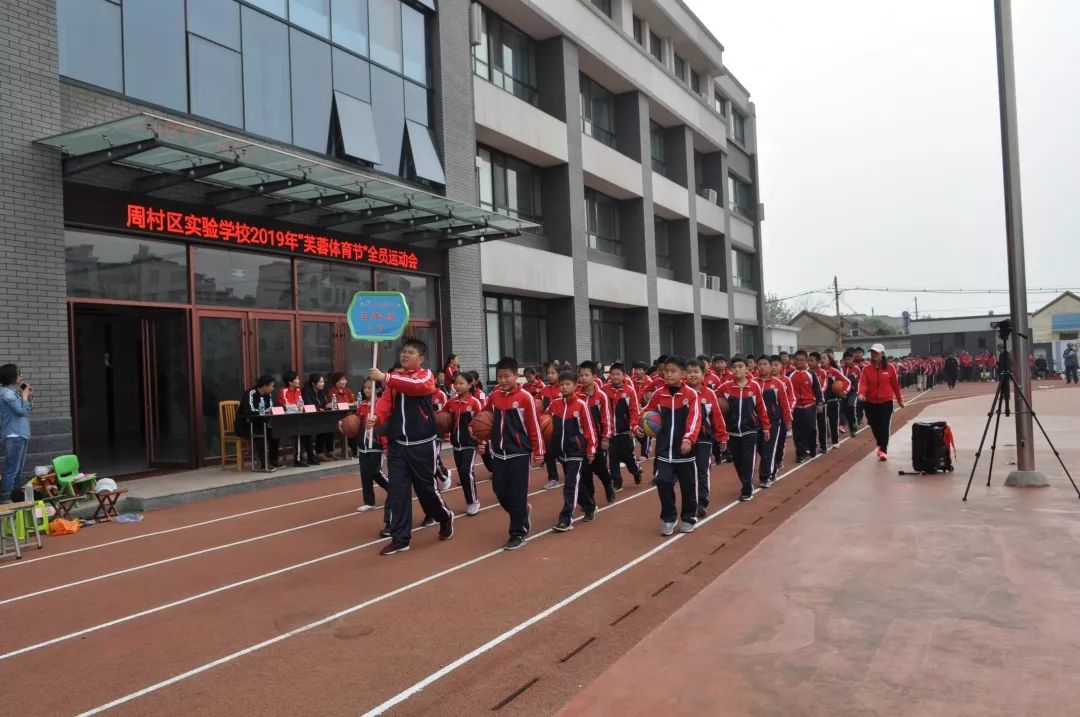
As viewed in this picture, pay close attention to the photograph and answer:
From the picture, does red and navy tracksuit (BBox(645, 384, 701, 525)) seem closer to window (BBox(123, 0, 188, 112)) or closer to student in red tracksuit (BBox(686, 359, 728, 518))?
student in red tracksuit (BBox(686, 359, 728, 518))

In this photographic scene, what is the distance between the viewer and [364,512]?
11.1 metres

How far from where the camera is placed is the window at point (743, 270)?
4328cm

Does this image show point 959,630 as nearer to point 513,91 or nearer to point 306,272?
point 306,272

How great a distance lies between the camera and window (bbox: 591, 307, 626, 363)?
2955 centimetres

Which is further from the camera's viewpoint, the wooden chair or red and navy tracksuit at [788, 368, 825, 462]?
the wooden chair

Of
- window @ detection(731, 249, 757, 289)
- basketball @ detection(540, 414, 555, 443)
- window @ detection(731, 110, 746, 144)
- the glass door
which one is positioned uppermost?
window @ detection(731, 110, 746, 144)

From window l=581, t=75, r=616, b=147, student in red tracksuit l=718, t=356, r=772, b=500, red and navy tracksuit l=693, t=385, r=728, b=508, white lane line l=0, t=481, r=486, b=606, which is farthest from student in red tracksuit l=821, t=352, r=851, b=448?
window l=581, t=75, r=616, b=147

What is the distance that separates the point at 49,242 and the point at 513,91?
51.0 ft

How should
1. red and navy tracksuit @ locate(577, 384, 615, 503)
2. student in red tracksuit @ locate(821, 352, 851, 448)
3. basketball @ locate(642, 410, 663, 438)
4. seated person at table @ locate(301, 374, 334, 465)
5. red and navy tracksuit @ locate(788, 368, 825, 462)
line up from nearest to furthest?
basketball @ locate(642, 410, 663, 438), red and navy tracksuit @ locate(577, 384, 615, 503), red and navy tracksuit @ locate(788, 368, 825, 462), seated person at table @ locate(301, 374, 334, 465), student in red tracksuit @ locate(821, 352, 851, 448)

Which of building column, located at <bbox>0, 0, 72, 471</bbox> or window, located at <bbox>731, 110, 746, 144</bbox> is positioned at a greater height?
window, located at <bbox>731, 110, 746, 144</bbox>

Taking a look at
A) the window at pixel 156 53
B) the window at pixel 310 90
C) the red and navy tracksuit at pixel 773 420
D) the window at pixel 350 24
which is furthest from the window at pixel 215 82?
the red and navy tracksuit at pixel 773 420

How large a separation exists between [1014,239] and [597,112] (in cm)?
2118

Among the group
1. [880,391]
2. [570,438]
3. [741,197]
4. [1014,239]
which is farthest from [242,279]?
[741,197]

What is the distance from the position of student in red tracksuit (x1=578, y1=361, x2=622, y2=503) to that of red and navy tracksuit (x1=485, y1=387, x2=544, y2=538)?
55.1 inches
